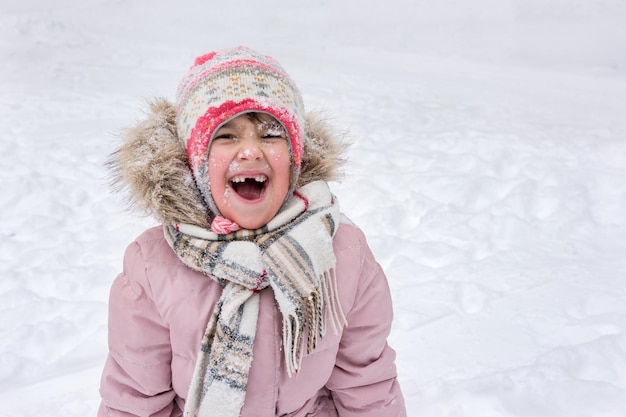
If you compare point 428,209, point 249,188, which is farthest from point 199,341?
point 428,209

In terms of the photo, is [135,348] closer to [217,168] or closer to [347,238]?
[217,168]

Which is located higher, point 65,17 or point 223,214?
point 223,214

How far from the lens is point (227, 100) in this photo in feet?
4.05

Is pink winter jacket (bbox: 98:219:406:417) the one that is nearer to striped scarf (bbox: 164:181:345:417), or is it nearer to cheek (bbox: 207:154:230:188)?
striped scarf (bbox: 164:181:345:417)

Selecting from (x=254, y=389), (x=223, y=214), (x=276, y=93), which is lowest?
(x=254, y=389)

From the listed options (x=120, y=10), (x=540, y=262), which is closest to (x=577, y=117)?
(x=540, y=262)

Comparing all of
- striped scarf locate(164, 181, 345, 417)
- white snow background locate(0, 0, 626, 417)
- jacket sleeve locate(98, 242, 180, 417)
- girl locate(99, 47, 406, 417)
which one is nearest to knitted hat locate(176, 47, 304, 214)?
girl locate(99, 47, 406, 417)

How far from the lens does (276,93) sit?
1.30 m

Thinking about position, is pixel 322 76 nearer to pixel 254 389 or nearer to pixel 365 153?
pixel 365 153

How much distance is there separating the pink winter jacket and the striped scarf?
0.16 ft

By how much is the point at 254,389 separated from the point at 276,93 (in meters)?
0.73

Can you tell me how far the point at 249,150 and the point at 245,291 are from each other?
0.33 metres

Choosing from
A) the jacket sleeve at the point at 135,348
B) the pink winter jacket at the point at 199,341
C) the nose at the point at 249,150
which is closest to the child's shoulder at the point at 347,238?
the pink winter jacket at the point at 199,341

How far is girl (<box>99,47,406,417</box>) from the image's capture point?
120 cm
